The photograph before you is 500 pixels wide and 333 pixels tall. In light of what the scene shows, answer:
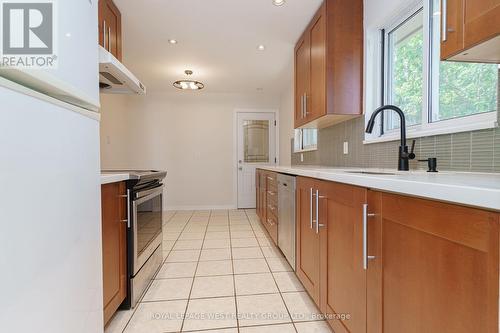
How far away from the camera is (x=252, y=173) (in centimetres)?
522

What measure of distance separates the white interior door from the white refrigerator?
4204 millimetres

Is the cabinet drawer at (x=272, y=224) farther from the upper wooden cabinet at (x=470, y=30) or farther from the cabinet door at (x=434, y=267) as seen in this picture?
the upper wooden cabinet at (x=470, y=30)

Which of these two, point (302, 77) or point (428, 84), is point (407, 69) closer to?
point (428, 84)

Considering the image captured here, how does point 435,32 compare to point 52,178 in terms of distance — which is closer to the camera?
point 52,178

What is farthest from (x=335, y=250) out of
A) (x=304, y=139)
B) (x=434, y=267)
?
(x=304, y=139)

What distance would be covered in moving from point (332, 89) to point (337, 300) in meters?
1.62

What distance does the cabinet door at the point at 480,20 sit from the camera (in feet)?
2.43

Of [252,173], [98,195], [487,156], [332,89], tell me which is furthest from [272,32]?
[252,173]

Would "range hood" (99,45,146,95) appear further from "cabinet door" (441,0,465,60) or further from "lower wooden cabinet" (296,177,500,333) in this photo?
"cabinet door" (441,0,465,60)

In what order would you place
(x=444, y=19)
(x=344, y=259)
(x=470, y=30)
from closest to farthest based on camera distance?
(x=470, y=30), (x=444, y=19), (x=344, y=259)

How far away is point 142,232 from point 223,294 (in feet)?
2.43

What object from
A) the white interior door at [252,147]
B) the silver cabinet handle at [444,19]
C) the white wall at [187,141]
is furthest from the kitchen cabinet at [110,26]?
the white interior door at [252,147]

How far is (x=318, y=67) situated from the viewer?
7.34 ft

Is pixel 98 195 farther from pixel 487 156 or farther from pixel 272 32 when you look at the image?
pixel 272 32
